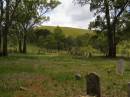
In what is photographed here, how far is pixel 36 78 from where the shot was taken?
22000 mm

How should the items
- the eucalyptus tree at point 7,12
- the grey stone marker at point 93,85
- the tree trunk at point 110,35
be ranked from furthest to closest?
1. the tree trunk at point 110,35
2. the eucalyptus tree at point 7,12
3. the grey stone marker at point 93,85

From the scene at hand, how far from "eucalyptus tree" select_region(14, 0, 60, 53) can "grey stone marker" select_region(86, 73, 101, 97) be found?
5066 cm

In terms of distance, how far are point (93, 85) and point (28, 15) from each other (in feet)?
194

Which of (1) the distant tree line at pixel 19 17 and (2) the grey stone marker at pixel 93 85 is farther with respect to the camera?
(1) the distant tree line at pixel 19 17

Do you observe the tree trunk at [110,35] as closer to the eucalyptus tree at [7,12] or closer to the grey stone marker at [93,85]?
the eucalyptus tree at [7,12]

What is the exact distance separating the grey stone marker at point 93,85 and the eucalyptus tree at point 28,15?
50661mm

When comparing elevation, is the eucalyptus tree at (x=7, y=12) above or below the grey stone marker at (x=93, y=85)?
above

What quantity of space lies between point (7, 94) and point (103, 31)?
5106 cm

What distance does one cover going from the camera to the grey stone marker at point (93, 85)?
52.7 ft

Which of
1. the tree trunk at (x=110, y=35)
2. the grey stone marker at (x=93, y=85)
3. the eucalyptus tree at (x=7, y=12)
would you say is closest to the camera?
Result: the grey stone marker at (x=93, y=85)

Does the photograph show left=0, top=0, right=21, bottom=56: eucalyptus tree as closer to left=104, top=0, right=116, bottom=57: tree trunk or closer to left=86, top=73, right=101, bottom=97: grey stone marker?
left=104, top=0, right=116, bottom=57: tree trunk

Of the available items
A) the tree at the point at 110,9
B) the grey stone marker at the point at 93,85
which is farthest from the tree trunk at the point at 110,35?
the grey stone marker at the point at 93,85

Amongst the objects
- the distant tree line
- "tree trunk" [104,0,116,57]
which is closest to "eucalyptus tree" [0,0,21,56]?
the distant tree line

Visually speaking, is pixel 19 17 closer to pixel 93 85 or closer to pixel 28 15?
pixel 28 15
